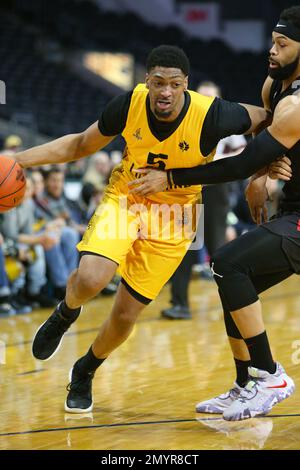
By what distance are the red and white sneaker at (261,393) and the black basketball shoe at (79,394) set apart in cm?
80

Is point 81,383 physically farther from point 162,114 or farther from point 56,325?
point 162,114

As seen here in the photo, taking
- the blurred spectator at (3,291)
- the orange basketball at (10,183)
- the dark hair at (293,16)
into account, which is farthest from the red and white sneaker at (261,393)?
the blurred spectator at (3,291)

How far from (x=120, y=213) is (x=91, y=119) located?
13851 mm

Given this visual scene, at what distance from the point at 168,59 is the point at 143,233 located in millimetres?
911

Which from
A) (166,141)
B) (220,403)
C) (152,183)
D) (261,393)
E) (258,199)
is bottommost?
(220,403)

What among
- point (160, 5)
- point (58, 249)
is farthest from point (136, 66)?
point (58, 249)

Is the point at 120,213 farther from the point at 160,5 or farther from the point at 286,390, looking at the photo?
the point at 160,5

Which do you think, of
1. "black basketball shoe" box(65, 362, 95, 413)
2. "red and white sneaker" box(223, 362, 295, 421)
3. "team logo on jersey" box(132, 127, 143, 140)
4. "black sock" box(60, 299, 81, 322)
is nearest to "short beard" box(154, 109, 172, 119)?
"team logo on jersey" box(132, 127, 143, 140)

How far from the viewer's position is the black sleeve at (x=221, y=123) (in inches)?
170

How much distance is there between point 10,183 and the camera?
448 centimetres

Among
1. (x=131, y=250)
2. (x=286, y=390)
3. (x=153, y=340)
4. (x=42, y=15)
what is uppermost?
(x=42, y=15)

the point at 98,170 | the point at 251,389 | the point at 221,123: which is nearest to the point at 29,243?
the point at 98,170

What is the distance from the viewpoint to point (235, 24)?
83.5ft

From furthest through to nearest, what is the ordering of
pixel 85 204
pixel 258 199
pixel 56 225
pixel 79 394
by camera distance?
pixel 85 204
pixel 56 225
pixel 79 394
pixel 258 199
